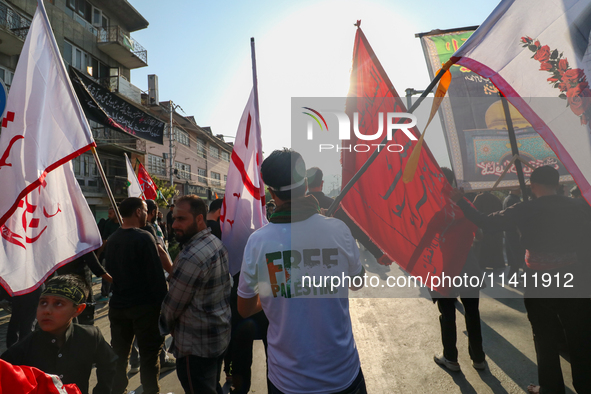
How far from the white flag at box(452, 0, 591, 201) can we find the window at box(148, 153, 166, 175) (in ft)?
87.6

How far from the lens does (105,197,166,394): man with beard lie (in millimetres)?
2648

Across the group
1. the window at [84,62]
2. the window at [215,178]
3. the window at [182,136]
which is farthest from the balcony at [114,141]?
the window at [215,178]

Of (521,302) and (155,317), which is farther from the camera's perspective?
(521,302)

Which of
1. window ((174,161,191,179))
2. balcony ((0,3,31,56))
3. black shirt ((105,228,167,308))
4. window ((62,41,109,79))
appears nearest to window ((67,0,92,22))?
window ((62,41,109,79))

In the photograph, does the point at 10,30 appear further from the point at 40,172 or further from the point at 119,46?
the point at 40,172

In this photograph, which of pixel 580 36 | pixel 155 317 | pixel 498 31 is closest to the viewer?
pixel 580 36

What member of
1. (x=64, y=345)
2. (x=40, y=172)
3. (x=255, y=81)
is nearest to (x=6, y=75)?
(x=40, y=172)

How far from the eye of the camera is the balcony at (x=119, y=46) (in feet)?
63.1

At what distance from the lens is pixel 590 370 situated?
226 cm

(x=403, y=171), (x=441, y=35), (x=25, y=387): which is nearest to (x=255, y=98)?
(x=403, y=171)

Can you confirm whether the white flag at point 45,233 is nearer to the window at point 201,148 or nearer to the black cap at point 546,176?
the black cap at point 546,176

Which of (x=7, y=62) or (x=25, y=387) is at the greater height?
(x=7, y=62)

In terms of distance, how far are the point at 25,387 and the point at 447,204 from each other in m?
2.68

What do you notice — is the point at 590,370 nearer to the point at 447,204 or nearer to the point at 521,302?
the point at 447,204
